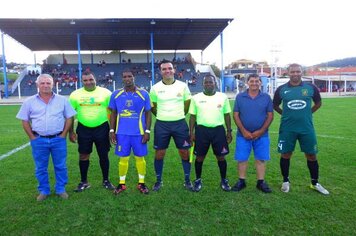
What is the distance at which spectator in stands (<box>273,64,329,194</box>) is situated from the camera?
437 cm

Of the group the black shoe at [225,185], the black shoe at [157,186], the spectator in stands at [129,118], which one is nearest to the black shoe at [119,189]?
the spectator in stands at [129,118]

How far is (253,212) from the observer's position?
3777mm

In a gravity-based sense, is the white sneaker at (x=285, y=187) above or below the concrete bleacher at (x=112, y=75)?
below

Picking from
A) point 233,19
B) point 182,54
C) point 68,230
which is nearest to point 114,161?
point 68,230

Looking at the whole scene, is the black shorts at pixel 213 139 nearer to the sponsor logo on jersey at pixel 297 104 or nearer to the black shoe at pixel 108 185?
the sponsor logo on jersey at pixel 297 104

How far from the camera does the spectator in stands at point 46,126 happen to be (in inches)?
163

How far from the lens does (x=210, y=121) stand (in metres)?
4.42

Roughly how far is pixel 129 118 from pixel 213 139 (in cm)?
121

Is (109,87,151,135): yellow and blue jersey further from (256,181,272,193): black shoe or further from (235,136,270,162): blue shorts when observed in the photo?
(256,181,272,193): black shoe

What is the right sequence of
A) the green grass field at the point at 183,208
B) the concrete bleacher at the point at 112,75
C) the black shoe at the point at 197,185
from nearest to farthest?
the green grass field at the point at 183,208, the black shoe at the point at 197,185, the concrete bleacher at the point at 112,75

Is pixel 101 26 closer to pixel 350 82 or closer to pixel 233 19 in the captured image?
pixel 233 19

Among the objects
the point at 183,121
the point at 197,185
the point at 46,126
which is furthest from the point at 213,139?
the point at 46,126

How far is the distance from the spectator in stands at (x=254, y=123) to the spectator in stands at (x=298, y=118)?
0.23m

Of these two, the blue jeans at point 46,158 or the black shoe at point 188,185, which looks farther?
the black shoe at point 188,185
